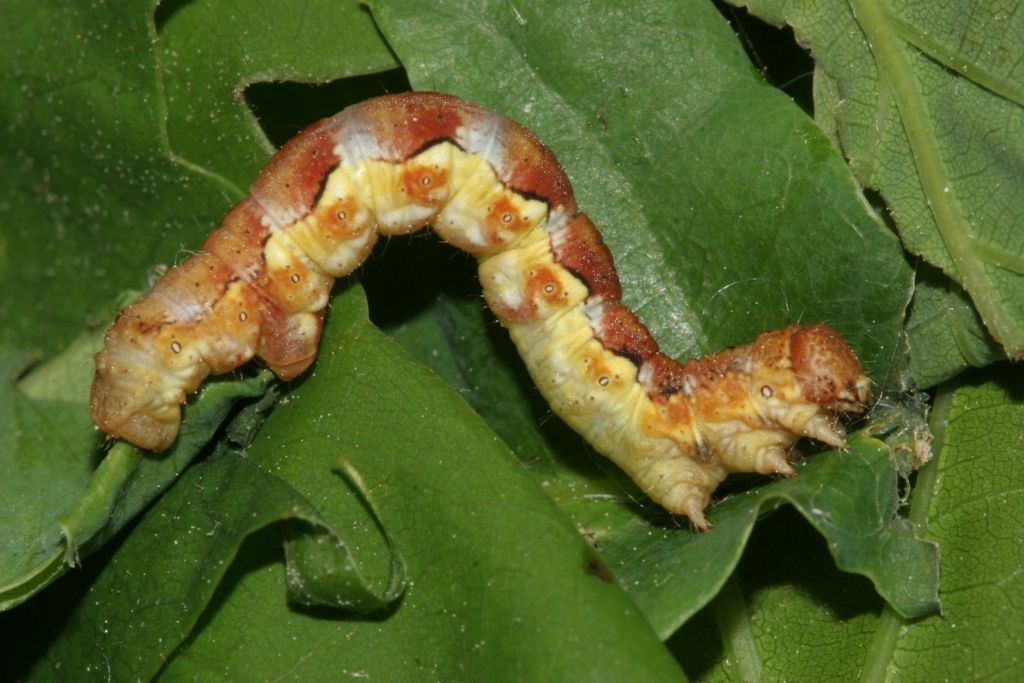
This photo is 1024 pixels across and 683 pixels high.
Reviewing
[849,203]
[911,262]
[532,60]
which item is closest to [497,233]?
[532,60]

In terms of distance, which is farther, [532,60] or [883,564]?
[532,60]

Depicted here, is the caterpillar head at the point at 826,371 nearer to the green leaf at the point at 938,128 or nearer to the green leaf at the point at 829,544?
the green leaf at the point at 829,544

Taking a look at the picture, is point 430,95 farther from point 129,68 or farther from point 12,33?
point 12,33

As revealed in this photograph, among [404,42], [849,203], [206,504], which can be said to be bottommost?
[849,203]

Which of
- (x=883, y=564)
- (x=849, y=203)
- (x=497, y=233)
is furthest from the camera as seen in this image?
(x=497, y=233)

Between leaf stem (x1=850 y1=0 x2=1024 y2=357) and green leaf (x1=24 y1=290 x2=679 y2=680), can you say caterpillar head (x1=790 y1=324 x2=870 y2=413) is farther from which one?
green leaf (x1=24 y1=290 x2=679 y2=680)

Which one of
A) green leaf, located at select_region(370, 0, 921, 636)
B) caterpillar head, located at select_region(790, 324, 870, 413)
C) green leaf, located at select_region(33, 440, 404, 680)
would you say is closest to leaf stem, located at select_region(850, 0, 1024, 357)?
green leaf, located at select_region(370, 0, 921, 636)

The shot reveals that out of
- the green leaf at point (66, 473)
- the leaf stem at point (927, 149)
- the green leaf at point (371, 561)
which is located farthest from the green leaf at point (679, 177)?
the green leaf at point (66, 473)
